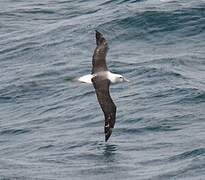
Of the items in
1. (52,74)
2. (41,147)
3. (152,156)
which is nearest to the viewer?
(152,156)

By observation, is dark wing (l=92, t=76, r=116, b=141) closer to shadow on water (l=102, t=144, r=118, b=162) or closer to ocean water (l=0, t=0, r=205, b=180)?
shadow on water (l=102, t=144, r=118, b=162)

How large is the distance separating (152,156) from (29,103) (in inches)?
216

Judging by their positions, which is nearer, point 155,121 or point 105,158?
point 105,158

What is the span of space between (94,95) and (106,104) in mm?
5182

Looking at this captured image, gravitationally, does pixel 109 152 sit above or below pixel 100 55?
below

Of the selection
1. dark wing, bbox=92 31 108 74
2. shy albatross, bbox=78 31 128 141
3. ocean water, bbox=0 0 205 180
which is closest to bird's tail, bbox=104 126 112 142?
shy albatross, bbox=78 31 128 141

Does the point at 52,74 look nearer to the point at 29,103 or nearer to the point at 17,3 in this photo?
the point at 29,103

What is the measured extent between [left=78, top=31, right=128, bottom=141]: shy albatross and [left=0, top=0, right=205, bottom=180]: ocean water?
63 centimetres

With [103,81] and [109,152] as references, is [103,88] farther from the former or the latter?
[109,152]

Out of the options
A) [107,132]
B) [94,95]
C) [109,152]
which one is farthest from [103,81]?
[94,95]

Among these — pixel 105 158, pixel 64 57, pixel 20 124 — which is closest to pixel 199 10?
pixel 64 57

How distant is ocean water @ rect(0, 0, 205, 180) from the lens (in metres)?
19.9

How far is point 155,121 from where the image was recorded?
2203 centimetres

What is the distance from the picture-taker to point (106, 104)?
19438mm
